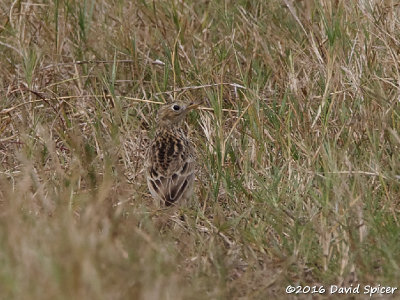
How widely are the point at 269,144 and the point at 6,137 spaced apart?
1.99m

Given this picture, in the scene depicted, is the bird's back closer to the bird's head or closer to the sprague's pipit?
the sprague's pipit

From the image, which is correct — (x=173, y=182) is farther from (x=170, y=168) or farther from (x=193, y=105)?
(x=193, y=105)

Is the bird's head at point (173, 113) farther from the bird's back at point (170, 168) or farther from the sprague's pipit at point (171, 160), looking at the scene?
the bird's back at point (170, 168)

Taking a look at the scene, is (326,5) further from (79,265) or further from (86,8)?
(79,265)

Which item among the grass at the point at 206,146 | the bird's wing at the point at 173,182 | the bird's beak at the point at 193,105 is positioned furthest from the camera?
the bird's beak at the point at 193,105

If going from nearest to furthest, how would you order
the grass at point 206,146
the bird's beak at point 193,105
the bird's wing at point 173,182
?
the grass at point 206,146
the bird's wing at point 173,182
the bird's beak at point 193,105

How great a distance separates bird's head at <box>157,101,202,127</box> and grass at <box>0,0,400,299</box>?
0.17 metres

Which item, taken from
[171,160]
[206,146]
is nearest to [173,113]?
[206,146]

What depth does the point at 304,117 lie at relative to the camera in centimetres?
660

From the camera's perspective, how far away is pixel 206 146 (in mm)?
6789

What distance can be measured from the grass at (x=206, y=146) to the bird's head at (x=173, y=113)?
17 centimetres

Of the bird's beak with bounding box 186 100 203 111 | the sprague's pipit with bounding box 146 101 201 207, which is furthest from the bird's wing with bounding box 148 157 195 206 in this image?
the bird's beak with bounding box 186 100 203 111

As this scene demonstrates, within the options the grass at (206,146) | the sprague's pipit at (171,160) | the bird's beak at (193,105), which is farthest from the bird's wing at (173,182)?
the bird's beak at (193,105)

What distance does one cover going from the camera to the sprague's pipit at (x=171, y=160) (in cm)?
616
